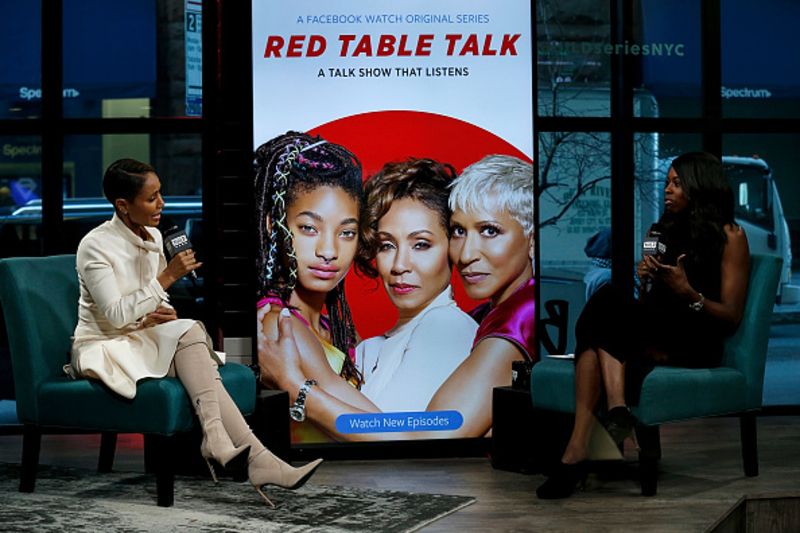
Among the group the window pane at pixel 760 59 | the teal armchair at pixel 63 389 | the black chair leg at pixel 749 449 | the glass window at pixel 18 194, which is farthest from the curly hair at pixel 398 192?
the window pane at pixel 760 59

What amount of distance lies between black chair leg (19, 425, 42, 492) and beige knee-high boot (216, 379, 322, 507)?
2.62ft

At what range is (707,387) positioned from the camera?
12.6ft

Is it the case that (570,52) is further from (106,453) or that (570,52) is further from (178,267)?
(106,453)

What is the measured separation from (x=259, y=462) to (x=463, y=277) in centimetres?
137

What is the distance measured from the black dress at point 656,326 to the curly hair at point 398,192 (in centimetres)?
89

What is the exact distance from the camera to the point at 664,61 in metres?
5.56

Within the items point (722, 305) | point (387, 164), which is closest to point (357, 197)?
point (387, 164)

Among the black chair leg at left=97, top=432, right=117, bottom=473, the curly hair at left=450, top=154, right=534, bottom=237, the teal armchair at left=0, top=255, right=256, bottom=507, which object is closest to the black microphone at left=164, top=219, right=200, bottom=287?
the teal armchair at left=0, top=255, right=256, bottom=507

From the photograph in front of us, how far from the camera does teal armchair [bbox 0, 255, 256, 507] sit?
11.5 ft

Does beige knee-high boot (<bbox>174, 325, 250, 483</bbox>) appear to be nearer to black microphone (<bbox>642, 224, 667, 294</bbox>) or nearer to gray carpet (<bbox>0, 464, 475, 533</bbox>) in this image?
gray carpet (<bbox>0, 464, 475, 533</bbox>)

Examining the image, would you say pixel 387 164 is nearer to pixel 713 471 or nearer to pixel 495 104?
pixel 495 104

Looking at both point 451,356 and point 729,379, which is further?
point 451,356

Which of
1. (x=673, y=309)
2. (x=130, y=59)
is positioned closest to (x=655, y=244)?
(x=673, y=309)

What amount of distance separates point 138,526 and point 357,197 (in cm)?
177
